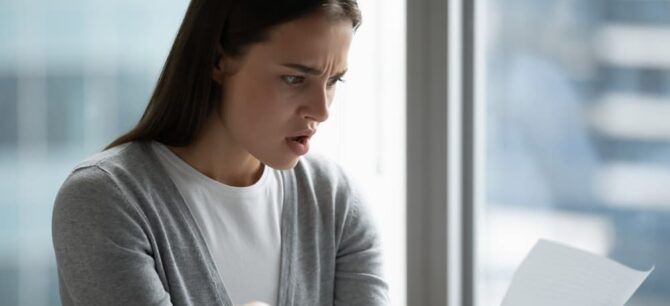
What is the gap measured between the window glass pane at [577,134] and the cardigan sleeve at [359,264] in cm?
38

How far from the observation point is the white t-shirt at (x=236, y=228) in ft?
4.28

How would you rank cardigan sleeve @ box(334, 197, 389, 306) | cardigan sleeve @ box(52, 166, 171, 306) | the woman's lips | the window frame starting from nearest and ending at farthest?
1. cardigan sleeve @ box(52, 166, 171, 306)
2. the woman's lips
3. cardigan sleeve @ box(334, 197, 389, 306)
4. the window frame

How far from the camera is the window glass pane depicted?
1.47 m

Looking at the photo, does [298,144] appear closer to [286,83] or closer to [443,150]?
[286,83]

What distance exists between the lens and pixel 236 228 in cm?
134

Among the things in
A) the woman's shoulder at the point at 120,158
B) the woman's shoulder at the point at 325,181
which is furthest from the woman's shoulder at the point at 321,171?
the woman's shoulder at the point at 120,158

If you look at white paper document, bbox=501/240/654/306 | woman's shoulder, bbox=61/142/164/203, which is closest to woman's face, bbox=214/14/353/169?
woman's shoulder, bbox=61/142/164/203

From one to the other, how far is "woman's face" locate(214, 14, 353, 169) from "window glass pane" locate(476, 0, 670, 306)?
476 millimetres

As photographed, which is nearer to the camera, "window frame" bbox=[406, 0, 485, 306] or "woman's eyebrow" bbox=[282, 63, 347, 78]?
"woman's eyebrow" bbox=[282, 63, 347, 78]

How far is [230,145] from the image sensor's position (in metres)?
1.34

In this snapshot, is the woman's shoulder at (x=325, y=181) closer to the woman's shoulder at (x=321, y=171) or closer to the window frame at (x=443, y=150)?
the woman's shoulder at (x=321, y=171)

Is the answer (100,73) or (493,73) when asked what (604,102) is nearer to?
(493,73)

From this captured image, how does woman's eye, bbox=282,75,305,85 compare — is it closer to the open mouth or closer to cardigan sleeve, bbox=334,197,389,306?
the open mouth

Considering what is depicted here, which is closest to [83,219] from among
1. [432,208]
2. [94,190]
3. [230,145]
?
[94,190]
